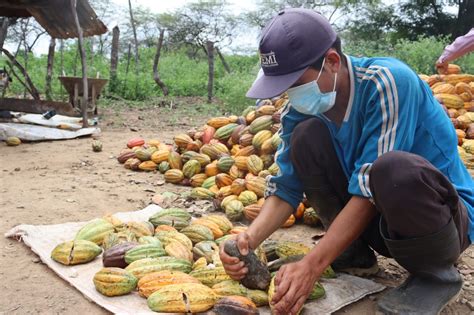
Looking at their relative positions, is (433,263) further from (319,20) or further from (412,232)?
(319,20)

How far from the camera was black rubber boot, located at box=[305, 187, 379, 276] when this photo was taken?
9.57ft

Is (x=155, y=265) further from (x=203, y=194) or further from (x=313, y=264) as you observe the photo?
(x=203, y=194)

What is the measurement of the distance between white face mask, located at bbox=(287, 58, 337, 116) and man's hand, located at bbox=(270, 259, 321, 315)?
77cm

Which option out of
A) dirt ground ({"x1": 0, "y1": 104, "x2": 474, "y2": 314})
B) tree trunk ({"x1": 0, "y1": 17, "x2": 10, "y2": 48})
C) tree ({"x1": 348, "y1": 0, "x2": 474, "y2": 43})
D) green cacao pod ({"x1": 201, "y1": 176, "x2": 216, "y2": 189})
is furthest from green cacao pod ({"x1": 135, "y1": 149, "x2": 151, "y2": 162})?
tree ({"x1": 348, "y1": 0, "x2": 474, "y2": 43})

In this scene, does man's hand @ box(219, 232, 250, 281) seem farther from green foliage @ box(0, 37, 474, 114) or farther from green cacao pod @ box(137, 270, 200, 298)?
green foliage @ box(0, 37, 474, 114)

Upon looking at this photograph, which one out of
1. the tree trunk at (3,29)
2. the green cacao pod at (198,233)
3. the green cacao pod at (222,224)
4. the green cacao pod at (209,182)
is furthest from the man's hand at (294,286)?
the tree trunk at (3,29)

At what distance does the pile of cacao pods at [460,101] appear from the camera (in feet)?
18.2

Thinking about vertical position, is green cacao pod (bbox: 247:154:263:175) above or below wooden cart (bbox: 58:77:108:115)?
below

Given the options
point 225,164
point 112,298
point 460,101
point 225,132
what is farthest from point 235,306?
point 460,101

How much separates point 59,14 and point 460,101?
7.90m

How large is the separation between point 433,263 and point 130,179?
14.0ft

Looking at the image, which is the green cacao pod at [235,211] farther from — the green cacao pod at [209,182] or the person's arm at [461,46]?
the person's arm at [461,46]

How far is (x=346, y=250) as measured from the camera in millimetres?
3049

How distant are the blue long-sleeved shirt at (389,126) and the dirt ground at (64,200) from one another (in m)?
0.83
